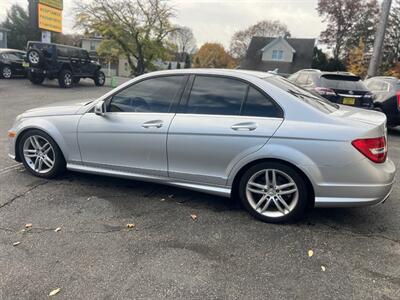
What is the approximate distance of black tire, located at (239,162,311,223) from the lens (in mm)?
3332

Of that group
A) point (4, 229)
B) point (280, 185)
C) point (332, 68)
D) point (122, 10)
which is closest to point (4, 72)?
point (122, 10)

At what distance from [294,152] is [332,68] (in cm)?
3956

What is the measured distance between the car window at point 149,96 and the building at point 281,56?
1521 inches

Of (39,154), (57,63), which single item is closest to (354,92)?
(39,154)

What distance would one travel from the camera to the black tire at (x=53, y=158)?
433 cm

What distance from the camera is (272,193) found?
136 inches

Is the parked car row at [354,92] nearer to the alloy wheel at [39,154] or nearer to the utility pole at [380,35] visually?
the utility pole at [380,35]

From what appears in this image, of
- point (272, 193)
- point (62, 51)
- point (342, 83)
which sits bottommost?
point (272, 193)

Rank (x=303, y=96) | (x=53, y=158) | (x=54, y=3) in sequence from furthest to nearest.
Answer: (x=54, y=3) → (x=53, y=158) → (x=303, y=96)

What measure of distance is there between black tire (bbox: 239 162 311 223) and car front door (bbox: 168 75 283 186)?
0.20m

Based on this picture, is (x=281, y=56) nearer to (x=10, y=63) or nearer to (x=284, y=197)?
(x=10, y=63)

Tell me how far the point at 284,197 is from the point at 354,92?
6001mm

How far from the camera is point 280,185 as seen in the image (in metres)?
3.43

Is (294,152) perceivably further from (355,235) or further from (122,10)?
(122,10)
